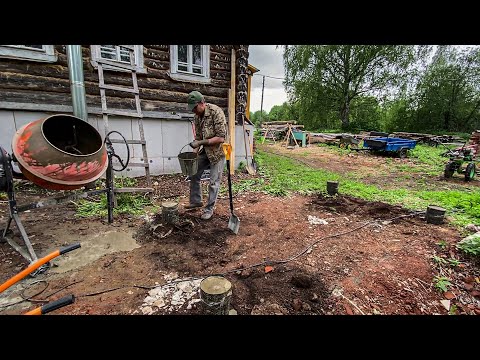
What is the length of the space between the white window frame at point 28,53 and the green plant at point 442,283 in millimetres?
7569

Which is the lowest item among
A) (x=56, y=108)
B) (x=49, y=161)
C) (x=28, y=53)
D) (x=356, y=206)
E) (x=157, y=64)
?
(x=356, y=206)

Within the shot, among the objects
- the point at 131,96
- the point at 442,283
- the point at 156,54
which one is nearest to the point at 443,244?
the point at 442,283

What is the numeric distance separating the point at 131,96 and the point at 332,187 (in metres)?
5.52

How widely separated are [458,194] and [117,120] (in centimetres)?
856

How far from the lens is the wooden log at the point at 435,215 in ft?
13.3

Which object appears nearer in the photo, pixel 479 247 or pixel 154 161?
pixel 479 247

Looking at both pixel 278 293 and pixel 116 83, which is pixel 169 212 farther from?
pixel 116 83

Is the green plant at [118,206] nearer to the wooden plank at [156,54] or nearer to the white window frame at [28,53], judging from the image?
the white window frame at [28,53]

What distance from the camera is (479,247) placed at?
10.3ft

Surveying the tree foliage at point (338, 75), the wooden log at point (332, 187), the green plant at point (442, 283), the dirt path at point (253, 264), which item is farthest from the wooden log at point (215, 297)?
the tree foliage at point (338, 75)

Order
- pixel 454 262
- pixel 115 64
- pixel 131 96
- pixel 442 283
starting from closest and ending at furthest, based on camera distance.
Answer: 1. pixel 442 283
2. pixel 454 262
3. pixel 115 64
4. pixel 131 96

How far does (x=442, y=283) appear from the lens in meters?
2.62
